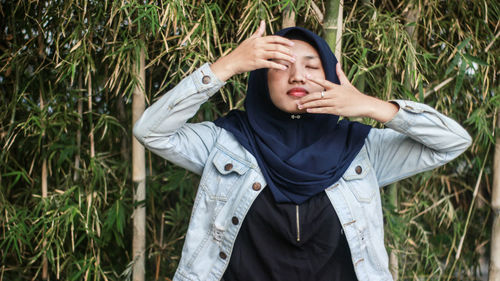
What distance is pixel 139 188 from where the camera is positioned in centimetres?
214

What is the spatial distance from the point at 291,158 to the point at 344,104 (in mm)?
211

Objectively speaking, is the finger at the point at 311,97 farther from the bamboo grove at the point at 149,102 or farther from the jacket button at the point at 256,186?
the bamboo grove at the point at 149,102

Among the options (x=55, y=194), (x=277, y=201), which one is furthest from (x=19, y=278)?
(x=277, y=201)

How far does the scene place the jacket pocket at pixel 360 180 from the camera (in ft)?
5.07

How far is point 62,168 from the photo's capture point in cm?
230

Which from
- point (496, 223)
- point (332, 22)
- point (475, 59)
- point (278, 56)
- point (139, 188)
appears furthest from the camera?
point (496, 223)

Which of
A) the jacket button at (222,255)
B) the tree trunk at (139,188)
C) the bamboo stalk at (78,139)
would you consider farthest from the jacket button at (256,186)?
the bamboo stalk at (78,139)

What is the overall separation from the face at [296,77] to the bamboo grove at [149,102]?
0.47 metres

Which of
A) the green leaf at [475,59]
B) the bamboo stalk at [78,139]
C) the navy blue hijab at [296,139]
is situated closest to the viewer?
the navy blue hijab at [296,139]

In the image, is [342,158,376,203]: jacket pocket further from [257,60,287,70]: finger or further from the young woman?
[257,60,287,70]: finger

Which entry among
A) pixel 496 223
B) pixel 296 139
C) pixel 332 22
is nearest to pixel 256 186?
pixel 296 139

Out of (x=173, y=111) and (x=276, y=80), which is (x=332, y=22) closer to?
(x=276, y=80)

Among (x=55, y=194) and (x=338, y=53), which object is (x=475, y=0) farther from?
(x=55, y=194)

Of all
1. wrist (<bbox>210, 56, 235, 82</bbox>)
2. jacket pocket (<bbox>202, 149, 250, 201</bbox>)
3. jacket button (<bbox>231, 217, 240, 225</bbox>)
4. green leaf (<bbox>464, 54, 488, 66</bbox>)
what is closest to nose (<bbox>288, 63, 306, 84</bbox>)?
wrist (<bbox>210, 56, 235, 82</bbox>)
